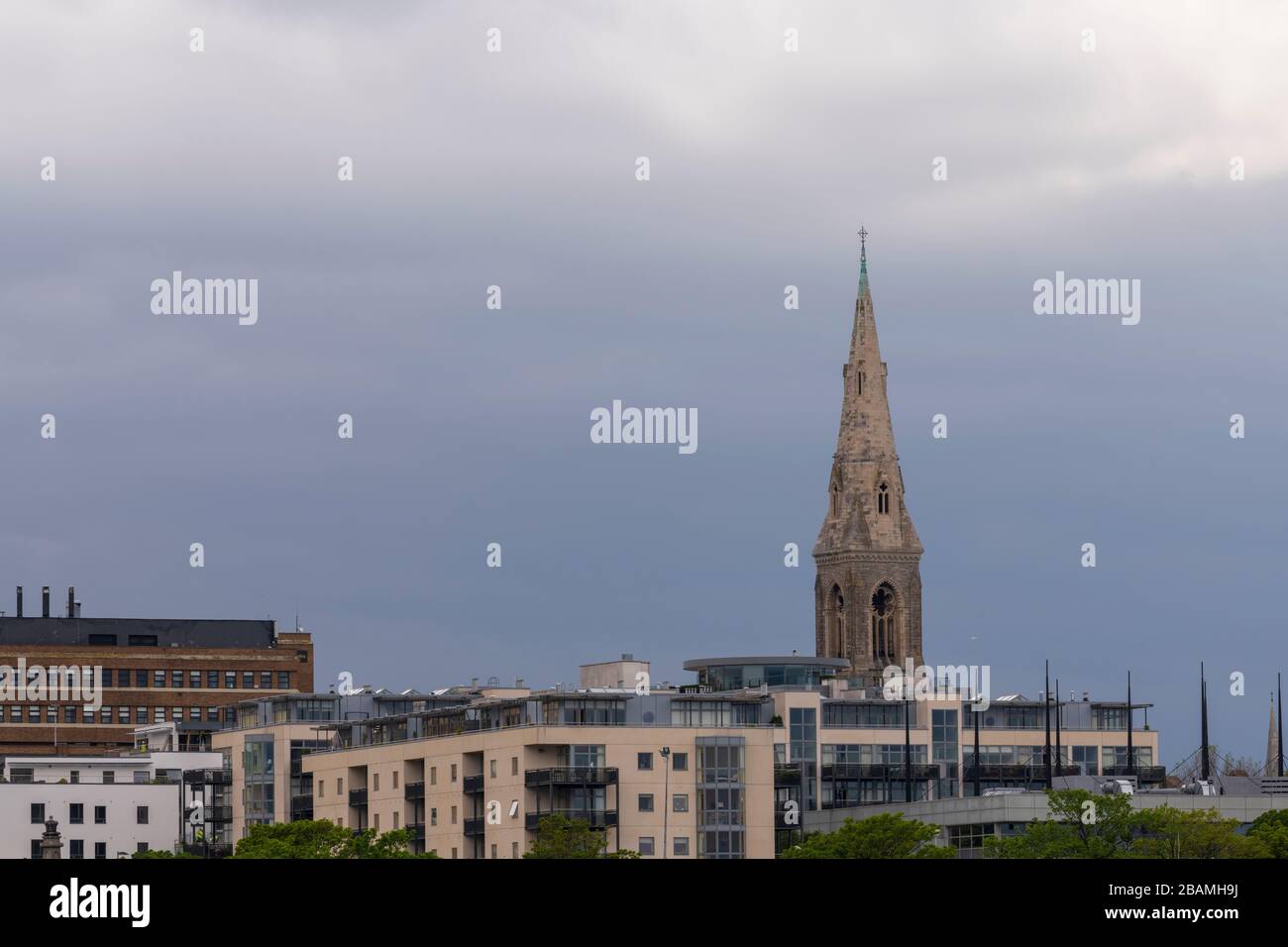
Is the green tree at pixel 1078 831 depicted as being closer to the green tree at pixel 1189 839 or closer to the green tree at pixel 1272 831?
the green tree at pixel 1189 839

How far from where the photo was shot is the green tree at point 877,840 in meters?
141

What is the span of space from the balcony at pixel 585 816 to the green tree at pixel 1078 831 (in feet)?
97.2

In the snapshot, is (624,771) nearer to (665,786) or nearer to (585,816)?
(665,786)

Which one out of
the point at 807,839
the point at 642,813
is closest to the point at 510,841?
the point at 642,813

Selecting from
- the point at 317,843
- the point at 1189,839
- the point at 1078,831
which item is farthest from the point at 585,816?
the point at 1189,839

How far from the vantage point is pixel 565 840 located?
150 meters

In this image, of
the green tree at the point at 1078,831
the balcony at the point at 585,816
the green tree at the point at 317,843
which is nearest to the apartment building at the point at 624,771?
the balcony at the point at 585,816

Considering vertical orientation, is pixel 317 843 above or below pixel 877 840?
below

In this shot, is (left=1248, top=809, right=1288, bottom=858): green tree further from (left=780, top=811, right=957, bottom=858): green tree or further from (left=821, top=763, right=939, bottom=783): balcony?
(left=821, top=763, right=939, bottom=783): balcony

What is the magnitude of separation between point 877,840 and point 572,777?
27.6m

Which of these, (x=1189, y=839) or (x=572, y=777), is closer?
(x=1189, y=839)

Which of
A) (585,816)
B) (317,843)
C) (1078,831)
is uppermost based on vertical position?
(1078,831)
